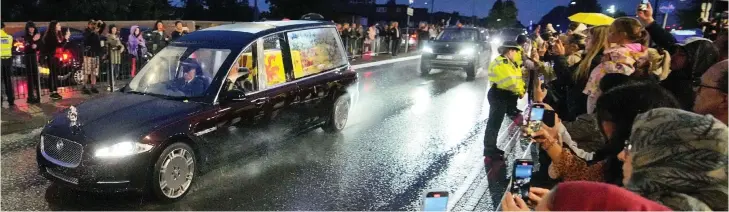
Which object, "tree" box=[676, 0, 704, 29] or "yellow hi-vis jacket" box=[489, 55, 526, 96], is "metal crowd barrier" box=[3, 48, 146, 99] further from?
"tree" box=[676, 0, 704, 29]

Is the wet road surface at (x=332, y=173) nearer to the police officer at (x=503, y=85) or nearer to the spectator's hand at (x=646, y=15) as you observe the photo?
the police officer at (x=503, y=85)

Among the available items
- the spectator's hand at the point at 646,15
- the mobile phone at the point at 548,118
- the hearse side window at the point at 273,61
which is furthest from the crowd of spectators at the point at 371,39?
the mobile phone at the point at 548,118

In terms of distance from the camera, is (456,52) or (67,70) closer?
(67,70)

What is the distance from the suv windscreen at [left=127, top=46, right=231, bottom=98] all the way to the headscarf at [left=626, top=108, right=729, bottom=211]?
4671 mm

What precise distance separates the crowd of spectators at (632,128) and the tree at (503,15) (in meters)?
68.4

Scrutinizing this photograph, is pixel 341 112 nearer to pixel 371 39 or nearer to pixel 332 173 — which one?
pixel 332 173

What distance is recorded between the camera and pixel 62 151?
4.77m

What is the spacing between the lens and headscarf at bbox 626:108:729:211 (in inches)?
64.9

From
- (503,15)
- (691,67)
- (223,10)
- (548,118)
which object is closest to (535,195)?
(548,118)

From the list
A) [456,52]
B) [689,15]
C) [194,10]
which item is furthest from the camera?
[194,10]

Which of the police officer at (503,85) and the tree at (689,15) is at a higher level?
the tree at (689,15)

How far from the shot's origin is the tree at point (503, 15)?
72.0 m

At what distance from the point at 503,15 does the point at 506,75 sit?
70514 mm

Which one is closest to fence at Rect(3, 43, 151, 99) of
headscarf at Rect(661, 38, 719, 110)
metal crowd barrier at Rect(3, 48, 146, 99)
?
metal crowd barrier at Rect(3, 48, 146, 99)
